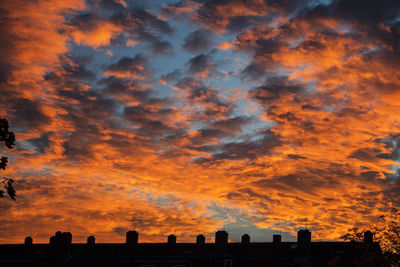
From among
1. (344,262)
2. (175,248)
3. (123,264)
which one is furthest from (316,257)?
(123,264)

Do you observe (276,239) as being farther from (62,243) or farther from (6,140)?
(6,140)

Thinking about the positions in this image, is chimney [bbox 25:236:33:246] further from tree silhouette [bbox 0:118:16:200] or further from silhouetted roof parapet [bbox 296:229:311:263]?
tree silhouette [bbox 0:118:16:200]

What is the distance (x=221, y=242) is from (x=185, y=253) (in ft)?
18.2

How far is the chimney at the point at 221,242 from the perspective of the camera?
61250 millimetres

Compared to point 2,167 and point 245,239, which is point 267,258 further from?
point 2,167

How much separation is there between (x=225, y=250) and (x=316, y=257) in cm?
1149

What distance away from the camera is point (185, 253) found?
63531 mm

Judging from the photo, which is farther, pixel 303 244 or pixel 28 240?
pixel 28 240

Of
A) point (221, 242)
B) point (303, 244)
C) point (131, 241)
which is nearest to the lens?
point (303, 244)

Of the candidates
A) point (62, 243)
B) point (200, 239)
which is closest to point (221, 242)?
point (200, 239)

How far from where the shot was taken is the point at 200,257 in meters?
60.4

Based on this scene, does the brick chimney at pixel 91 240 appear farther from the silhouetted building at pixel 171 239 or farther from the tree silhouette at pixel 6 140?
the tree silhouette at pixel 6 140

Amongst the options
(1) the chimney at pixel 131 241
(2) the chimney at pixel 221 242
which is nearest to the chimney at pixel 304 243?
(2) the chimney at pixel 221 242

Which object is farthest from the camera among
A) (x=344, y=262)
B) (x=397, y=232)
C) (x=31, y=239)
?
(x=31, y=239)
